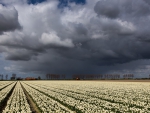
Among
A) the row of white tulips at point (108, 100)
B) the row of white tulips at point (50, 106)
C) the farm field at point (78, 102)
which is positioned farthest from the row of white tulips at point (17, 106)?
the row of white tulips at point (108, 100)

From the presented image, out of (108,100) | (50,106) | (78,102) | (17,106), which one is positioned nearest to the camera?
(50,106)

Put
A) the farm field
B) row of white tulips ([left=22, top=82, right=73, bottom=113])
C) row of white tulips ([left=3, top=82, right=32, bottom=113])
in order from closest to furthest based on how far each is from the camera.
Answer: row of white tulips ([left=22, top=82, right=73, bottom=113]), the farm field, row of white tulips ([left=3, top=82, right=32, bottom=113])

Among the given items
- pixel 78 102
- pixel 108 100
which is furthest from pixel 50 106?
pixel 108 100

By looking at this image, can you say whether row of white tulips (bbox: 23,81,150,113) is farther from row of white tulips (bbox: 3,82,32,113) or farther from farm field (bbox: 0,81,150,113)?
row of white tulips (bbox: 3,82,32,113)

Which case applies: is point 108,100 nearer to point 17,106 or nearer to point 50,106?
point 50,106

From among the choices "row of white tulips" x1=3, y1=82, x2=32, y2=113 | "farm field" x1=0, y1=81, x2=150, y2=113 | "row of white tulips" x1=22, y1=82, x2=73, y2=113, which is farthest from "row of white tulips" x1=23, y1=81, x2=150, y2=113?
"row of white tulips" x1=3, y1=82, x2=32, y2=113

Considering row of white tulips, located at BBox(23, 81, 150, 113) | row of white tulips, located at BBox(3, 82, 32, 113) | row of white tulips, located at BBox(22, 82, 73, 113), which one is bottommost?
row of white tulips, located at BBox(3, 82, 32, 113)

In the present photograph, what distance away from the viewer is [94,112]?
53.6 ft

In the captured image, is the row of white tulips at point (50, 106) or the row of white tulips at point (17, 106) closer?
the row of white tulips at point (50, 106)

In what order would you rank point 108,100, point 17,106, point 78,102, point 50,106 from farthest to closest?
point 108,100, point 78,102, point 17,106, point 50,106

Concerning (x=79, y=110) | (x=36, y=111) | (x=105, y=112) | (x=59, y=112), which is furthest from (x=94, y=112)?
(x=36, y=111)

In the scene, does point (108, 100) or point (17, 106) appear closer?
point (17, 106)

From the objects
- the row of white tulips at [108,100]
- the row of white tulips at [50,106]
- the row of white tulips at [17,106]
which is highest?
the row of white tulips at [108,100]

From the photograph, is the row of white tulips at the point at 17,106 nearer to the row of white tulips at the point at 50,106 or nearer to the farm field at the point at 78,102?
the farm field at the point at 78,102
